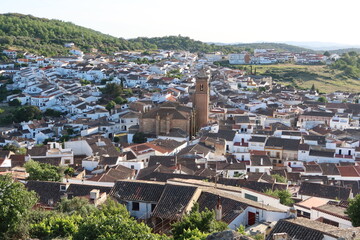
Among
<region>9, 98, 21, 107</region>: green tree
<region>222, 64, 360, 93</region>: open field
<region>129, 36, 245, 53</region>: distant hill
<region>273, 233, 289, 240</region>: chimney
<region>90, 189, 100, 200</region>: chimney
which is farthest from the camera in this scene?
<region>129, 36, 245, 53</region>: distant hill

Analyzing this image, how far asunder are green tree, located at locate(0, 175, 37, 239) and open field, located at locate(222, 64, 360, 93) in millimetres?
69420

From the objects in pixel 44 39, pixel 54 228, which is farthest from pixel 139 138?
pixel 44 39

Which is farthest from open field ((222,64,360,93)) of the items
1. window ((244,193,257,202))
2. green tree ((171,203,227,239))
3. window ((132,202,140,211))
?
green tree ((171,203,227,239))

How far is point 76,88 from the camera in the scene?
59.5 metres

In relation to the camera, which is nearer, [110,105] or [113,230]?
[113,230]

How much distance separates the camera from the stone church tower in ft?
137

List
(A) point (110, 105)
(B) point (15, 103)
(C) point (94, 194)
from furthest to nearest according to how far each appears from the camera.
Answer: (B) point (15, 103), (A) point (110, 105), (C) point (94, 194)

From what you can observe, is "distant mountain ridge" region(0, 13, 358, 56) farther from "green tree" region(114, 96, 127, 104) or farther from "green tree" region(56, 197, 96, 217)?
"green tree" region(56, 197, 96, 217)

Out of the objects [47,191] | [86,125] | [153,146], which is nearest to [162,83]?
[86,125]

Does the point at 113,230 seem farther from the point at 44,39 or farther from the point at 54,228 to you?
the point at 44,39

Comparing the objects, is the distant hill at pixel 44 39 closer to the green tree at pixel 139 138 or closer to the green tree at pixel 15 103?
the green tree at pixel 15 103

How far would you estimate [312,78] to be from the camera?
3408 inches

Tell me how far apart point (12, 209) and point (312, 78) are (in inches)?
3207

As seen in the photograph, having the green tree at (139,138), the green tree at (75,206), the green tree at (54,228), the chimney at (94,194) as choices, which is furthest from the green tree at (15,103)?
the green tree at (54,228)
